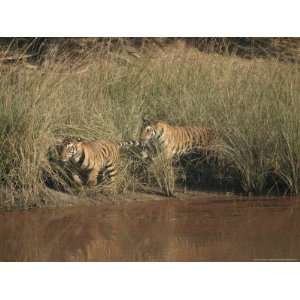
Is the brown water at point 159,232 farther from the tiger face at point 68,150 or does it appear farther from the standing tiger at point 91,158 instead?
the tiger face at point 68,150

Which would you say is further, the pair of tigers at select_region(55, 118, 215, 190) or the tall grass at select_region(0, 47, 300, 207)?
the pair of tigers at select_region(55, 118, 215, 190)

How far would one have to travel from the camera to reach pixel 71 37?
7695 mm

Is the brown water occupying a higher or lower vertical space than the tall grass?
lower

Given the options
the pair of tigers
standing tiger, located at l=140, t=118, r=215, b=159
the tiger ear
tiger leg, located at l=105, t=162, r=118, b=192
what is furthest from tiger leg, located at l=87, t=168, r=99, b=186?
the tiger ear

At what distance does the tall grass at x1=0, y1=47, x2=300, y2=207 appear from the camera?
7.77 m

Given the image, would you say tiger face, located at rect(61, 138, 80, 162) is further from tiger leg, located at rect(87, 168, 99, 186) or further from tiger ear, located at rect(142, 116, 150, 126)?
tiger ear, located at rect(142, 116, 150, 126)

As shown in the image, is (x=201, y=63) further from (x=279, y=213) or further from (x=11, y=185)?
(x=11, y=185)

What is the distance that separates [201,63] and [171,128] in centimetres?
76

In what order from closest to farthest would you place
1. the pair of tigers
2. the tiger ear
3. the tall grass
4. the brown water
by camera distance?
the brown water
the tall grass
the pair of tigers
the tiger ear

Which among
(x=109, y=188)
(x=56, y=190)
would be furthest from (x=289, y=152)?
(x=56, y=190)

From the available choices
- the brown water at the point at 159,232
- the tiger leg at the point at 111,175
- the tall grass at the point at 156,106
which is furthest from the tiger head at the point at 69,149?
the brown water at the point at 159,232

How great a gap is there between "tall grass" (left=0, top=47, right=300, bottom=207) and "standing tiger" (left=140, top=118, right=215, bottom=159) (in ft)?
0.29

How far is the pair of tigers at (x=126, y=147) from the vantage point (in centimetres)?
789

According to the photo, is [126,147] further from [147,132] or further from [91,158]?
[91,158]
